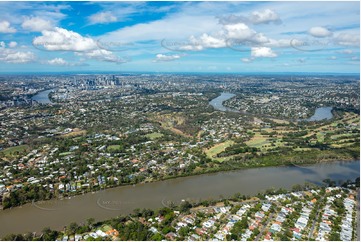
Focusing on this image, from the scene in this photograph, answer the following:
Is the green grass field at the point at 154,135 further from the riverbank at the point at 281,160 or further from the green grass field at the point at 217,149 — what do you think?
the riverbank at the point at 281,160

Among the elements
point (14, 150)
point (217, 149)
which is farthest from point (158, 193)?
point (14, 150)

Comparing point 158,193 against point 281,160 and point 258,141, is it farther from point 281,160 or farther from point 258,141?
point 258,141

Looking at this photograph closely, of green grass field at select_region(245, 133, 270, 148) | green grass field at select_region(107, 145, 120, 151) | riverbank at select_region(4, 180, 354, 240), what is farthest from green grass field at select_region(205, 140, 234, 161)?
green grass field at select_region(107, 145, 120, 151)

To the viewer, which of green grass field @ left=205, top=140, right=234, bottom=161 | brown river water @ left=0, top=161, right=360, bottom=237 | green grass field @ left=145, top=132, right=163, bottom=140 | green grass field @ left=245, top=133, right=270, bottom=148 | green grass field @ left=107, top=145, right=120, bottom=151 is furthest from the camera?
green grass field @ left=145, top=132, right=163, bottom=140

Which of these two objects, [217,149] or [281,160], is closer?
[281,160]

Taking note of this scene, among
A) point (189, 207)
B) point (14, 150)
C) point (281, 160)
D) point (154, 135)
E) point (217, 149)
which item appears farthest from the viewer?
point (154, 135)

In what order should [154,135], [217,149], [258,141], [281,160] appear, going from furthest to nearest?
[154,135]
[258,141]
[217,149]
[281,160]

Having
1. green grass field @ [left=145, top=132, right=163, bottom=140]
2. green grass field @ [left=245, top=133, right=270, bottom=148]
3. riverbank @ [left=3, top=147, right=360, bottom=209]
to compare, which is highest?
green grass field @ [left=145, top=132, right=163, bottom=140]

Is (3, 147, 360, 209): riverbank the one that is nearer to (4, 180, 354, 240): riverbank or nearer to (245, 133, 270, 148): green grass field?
(245, 133, 270, 148): green grass field

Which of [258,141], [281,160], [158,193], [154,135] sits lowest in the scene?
[158,193]

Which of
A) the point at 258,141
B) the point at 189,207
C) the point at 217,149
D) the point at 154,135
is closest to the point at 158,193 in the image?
the point at 189,207

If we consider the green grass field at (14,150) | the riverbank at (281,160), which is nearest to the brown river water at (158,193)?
the riverbank at (281,160)

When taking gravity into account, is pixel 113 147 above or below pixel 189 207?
above
